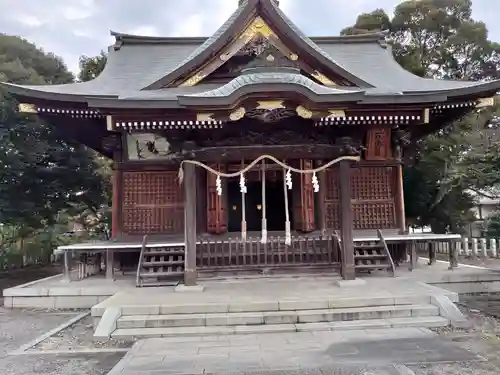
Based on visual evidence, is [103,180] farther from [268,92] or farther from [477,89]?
[477,89]

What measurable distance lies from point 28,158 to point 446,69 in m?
21.1

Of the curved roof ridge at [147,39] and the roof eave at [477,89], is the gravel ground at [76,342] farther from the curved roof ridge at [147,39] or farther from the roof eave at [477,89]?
the curved roof ridge at [147,39]

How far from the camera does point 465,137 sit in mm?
14469

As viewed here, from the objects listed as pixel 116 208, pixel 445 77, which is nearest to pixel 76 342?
pixel 116 208

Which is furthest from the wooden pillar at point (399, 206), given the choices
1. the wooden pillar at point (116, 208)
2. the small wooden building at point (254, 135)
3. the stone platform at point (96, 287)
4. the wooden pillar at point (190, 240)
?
the wooden pillar at point (116, 208)

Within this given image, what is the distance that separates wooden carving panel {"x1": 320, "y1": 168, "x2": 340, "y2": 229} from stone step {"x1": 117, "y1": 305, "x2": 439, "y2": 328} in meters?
3.78

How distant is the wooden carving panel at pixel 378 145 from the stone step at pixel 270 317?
4711 mm

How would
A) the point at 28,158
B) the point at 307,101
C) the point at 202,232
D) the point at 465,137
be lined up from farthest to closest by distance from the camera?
the point at 465,137
the point at 28,158
the point at 202,232
the point at 307,101

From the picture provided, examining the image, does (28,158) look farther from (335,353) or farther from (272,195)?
(335,353)

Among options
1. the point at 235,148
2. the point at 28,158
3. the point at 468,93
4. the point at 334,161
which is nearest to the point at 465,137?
the point at 468,93

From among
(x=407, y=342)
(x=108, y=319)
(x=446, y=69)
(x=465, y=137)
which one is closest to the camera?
(x=407, y=342)

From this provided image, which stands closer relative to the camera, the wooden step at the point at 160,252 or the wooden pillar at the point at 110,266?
the wooden step at the point at 160,252

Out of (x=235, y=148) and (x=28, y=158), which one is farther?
(x=28, y=158)

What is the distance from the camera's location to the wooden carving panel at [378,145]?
10.1m
